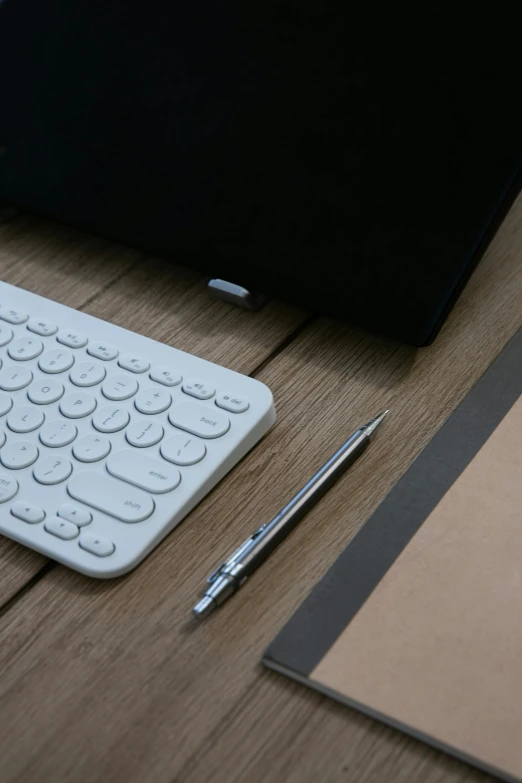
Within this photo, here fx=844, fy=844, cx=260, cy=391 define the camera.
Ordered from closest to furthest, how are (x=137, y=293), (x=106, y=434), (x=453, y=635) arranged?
(x=453, y=635) < (x=106, y=434) < (x=137, y=293)

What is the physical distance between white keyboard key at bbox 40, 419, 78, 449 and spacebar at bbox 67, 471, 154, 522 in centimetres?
3

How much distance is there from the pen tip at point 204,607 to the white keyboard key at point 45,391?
0.56ft

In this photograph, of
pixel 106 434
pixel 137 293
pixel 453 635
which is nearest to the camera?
pixel 453 635

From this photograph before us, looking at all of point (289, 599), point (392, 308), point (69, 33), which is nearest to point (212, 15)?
point (69, 33)

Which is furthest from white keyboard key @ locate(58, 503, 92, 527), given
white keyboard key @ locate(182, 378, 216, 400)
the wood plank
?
the wood plank

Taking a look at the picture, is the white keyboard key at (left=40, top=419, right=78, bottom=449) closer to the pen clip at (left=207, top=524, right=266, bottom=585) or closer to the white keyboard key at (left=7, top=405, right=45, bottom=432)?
the white keyboard key at (left=7, top=405, right=45, bottom=432)

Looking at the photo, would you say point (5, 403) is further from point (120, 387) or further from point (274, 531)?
point (274, 531)

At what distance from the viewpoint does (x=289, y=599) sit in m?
0.43

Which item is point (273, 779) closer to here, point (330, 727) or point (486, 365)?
point (330, 727)

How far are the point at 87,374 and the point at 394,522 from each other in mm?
215

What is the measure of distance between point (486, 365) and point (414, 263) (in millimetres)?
82

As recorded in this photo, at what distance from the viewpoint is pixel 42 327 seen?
22.6 inches

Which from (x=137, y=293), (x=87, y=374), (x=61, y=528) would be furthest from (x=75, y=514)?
(x=137, y=293)

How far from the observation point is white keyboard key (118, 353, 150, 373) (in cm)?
54
